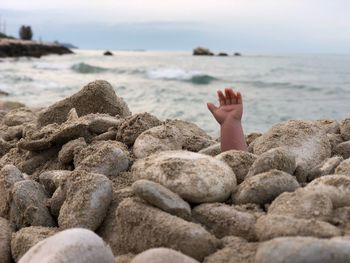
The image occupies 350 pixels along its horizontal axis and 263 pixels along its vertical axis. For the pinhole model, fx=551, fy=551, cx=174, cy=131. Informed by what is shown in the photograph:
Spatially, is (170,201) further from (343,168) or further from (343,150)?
(343,150)

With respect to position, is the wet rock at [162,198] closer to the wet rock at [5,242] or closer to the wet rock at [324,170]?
the wet rock at [5,242]

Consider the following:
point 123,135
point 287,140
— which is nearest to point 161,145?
point 123,135

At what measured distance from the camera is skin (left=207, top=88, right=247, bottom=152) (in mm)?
3715

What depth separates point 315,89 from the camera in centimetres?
1947

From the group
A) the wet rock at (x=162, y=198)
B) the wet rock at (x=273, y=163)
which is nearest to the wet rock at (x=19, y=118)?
the wet rock at (x=273, y=163)

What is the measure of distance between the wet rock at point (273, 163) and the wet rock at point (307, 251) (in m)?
0.96

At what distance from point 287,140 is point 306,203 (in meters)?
1.51

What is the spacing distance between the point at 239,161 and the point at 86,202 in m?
0.90

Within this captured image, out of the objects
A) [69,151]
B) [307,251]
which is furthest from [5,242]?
[307,251]

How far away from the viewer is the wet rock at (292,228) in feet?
6.96

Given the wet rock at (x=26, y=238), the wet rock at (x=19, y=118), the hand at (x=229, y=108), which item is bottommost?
the wet rock at (x=19, y=118)

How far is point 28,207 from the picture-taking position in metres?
2.96

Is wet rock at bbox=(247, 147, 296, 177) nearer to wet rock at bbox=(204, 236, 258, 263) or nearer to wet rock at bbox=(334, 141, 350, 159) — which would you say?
wet rock at bbox=(204, 236, 258, 263)

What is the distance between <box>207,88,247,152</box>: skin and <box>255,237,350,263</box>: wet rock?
174cm
